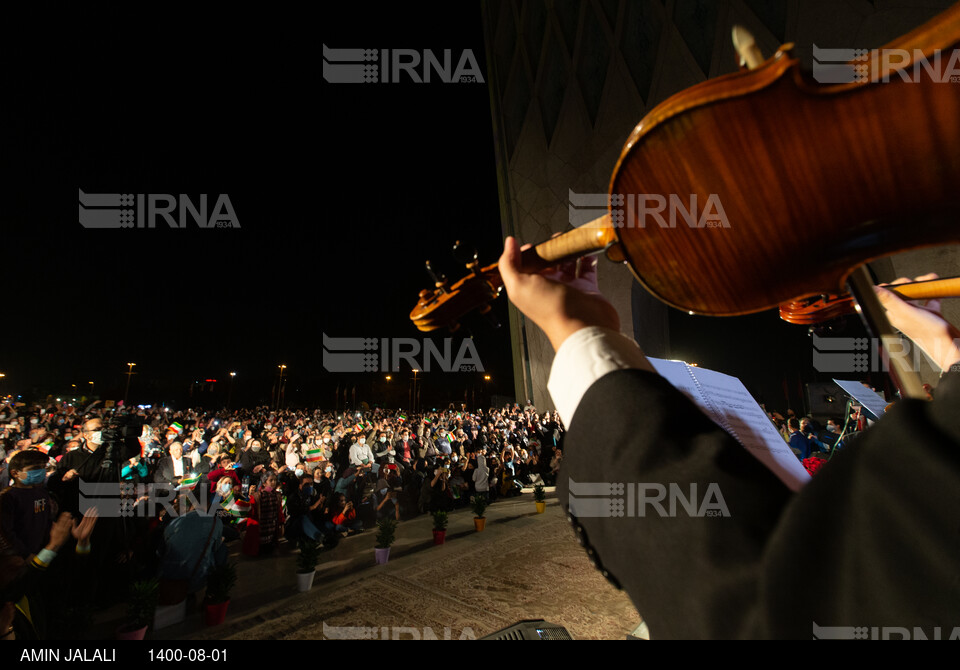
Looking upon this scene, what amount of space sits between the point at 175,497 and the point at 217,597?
2.57 metres

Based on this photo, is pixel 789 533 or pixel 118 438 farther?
pixel 118 438

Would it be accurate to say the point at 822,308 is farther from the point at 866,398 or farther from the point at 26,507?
the point at 26,507

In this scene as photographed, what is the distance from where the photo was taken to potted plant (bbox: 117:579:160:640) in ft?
17.2

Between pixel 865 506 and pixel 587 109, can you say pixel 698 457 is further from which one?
pixel 587 109

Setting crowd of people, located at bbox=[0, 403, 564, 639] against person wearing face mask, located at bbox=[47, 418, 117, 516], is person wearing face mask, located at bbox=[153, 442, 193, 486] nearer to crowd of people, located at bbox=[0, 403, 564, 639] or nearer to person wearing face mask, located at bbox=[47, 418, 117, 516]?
crowd of people, located at bbox=[0, 403, 564, 639]

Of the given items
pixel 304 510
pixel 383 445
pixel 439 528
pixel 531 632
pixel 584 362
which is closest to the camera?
pixel 584 362

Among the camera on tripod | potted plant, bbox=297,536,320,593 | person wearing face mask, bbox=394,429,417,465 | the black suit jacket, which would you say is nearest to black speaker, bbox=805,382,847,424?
person wearing face mask, bbox=394,429,417,465

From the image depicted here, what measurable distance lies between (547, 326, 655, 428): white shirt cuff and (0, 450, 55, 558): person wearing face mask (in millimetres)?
6683

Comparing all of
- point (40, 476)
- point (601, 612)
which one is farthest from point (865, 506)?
point (40, 476)

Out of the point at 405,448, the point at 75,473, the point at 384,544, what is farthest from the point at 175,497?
the point at 405,448

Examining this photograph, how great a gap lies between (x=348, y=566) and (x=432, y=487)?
463 cm

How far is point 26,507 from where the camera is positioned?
5125 millimetres

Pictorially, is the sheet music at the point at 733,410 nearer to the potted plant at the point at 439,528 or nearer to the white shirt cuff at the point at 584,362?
the white shirt cuff at the point at 584,362

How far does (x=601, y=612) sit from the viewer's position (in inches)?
259
